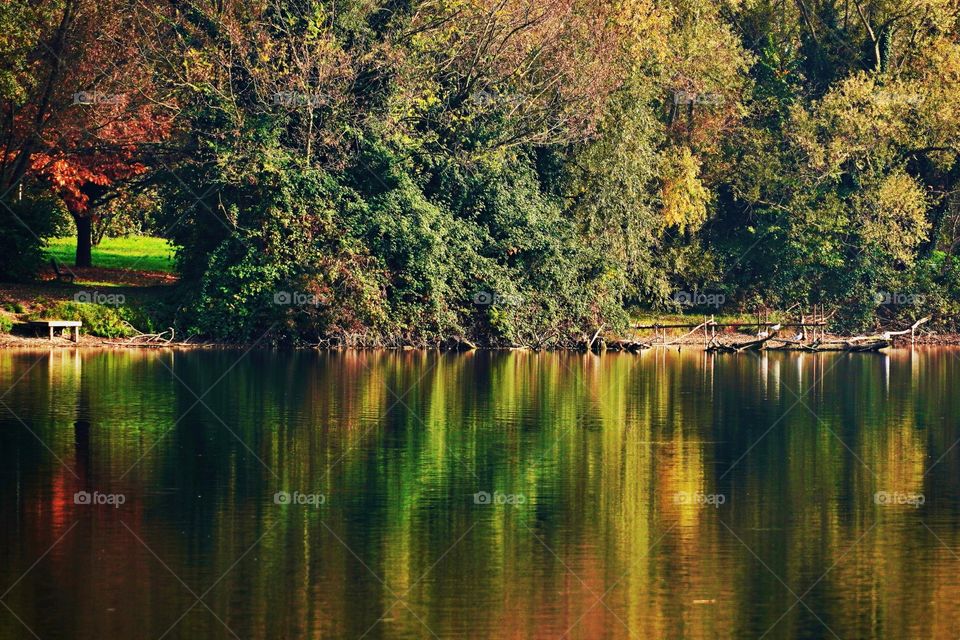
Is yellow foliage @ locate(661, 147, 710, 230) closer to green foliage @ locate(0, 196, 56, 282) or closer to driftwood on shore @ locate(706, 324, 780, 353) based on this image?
driftwood on shore @ locate(706, 324, 780, 353)

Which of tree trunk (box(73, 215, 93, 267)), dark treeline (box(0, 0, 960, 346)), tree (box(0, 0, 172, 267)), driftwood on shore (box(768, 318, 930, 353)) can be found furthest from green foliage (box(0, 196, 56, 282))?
driftwood on shore (box(768, 318, 930, 353))

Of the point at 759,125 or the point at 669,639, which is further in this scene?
the point at 759,125

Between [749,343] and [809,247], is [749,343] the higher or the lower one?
the lower one

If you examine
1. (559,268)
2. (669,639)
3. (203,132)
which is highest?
(203,132)

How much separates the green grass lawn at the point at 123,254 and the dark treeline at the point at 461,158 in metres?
3.72

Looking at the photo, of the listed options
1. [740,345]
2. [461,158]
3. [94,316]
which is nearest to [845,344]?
[740,345]

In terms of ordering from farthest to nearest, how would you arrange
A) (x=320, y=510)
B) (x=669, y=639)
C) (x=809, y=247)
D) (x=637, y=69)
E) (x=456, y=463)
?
1. (x=809, y=247)
2. (x=637, y=69)
3. (x=456, y=463)
4. (x=320, y=510)
5. (x=669, y=639)

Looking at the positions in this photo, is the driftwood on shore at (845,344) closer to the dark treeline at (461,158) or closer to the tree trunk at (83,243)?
the dark treeline at (461,158)

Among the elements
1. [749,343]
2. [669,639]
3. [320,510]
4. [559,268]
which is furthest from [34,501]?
[749,343]

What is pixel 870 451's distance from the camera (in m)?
28.2

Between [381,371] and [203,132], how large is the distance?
13.5 meters

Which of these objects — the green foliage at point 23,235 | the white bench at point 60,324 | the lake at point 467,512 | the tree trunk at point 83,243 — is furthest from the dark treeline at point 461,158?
the lake at point 467,512

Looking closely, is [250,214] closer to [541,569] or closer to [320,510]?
[320,510]

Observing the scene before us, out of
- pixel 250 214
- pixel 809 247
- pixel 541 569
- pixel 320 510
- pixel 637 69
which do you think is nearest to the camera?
pixel 541 569
